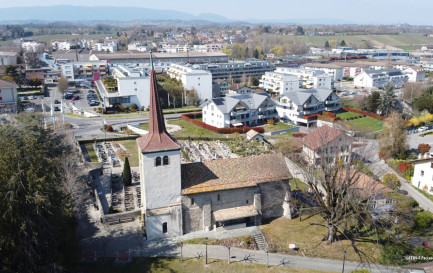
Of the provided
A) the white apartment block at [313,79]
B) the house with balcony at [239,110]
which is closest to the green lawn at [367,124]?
the house with balcony at [239,110]

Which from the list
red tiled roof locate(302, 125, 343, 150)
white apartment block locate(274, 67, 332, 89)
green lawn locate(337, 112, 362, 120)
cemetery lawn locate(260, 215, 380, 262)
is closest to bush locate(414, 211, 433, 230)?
cemetery lawn locate(260, 215, 380, 262)

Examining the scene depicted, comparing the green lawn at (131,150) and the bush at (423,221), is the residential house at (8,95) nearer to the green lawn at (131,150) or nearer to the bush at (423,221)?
the green lawn at (131,150)

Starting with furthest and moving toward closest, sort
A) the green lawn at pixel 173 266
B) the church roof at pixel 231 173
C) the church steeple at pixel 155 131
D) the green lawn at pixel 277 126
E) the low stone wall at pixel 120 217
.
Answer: the green lawn at pixel 277 126 → the low stone wall at pixel 120 217 → the church roof at pixel 231 173 → the church steeple at pixel 155 131 → the green lawn at pixel 173 266

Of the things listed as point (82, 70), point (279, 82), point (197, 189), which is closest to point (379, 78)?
point (279, 82)

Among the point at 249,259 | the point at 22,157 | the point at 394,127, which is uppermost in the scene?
the point at 22,157

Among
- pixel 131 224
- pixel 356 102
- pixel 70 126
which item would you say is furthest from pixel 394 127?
pixel 70 126

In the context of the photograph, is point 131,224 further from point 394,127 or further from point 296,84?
point 296,84
